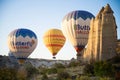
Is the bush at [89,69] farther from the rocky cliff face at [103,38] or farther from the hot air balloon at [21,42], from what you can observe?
the hot air balloon at [21,42]

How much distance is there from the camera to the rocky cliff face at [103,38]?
247 ft

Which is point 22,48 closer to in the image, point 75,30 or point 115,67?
point 75,30

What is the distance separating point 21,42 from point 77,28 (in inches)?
657

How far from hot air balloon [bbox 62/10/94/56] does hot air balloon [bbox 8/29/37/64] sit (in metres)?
12.5

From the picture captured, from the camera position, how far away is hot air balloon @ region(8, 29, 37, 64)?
9488cm

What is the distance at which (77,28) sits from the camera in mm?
84375

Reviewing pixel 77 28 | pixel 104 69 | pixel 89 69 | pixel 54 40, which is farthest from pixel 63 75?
pixel 54 40

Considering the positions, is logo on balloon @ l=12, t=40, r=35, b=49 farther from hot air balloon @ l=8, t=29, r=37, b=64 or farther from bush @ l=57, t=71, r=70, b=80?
bush @ l=57, t=71, r=70, b=80

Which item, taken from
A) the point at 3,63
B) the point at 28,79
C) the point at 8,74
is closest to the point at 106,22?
the point at 28,79

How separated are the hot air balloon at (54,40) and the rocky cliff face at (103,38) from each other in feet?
48.1

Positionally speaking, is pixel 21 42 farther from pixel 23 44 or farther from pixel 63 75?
pixel 63 75

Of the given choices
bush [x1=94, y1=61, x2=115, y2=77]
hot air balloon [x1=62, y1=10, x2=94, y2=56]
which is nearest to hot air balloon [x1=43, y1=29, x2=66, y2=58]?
hot air balloon [x1=62, y1=10, x2=94, y2=56]

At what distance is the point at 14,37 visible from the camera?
94750mm

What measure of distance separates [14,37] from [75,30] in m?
17.4
